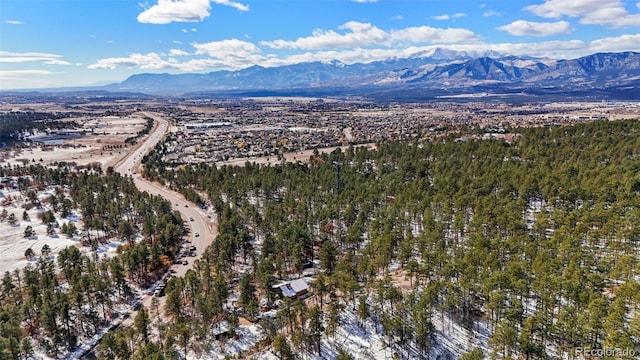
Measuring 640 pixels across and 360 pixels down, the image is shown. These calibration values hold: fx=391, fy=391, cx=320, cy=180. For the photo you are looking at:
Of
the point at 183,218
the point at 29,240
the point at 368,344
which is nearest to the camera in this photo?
the point at 368,344

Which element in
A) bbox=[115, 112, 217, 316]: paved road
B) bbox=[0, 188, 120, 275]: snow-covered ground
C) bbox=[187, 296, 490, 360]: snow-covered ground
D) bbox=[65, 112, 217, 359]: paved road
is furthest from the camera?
bbox=[0, 188, 120, 275]: snow-covered ground

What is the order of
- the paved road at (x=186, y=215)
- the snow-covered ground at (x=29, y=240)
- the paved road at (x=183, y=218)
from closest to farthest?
the paved road at (x=183, y=218), the paved road at (x=186, y=215), the snow-covered ground at (x=29, y=240)

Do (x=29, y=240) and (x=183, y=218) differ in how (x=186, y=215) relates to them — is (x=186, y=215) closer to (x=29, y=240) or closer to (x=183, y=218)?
(x=183, y=218)

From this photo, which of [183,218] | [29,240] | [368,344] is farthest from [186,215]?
[368,344]

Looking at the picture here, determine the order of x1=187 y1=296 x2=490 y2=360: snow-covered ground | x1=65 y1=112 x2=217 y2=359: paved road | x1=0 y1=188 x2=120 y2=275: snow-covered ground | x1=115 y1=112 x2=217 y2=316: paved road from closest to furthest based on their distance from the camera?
x1=187 y1=296 x2=490 y2=360: snow-covered ground
x1=65 y1=112 x2=217 y2=359: paved road
x1=115 y1=112 x2=217 y2=316: paved road
x1=0 y1=188 x2=120 y2=275: snow-covered ground

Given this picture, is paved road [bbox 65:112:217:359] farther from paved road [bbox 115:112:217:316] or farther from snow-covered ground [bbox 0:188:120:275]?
snow-covered ground [bbox 0:188:120:275]

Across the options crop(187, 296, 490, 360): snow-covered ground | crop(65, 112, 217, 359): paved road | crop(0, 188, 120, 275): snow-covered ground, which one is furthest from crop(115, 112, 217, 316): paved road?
crop(187, 296, 490, 360): snow-covered ground

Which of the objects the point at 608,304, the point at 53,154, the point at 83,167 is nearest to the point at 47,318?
the point at 608,304

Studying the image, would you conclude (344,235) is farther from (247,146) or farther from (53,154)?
(53,154)

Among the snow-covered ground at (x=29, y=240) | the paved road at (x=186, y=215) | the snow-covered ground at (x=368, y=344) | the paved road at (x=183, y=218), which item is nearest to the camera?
the snow-covered ground at (x=368, y=344)

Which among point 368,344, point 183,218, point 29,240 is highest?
point 183,218

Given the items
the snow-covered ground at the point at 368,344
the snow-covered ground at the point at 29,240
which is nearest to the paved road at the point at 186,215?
the snow-covered ground at the point at 29,240

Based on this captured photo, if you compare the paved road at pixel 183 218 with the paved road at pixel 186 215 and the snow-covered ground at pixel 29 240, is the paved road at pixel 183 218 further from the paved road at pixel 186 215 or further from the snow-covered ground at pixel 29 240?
the snow-covered ground at pixel 29 240
